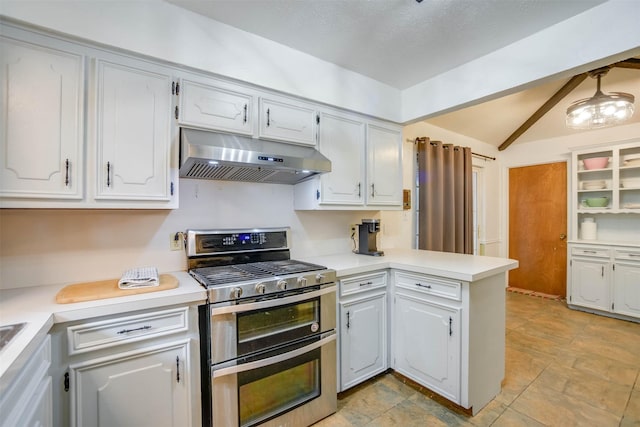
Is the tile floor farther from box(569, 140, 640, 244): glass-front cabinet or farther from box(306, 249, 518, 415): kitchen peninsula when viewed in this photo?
box(569, 140, 640, 244): glass-front cabinet

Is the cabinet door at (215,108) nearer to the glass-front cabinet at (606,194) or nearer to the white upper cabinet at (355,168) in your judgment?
the white upper cabinet at (355,168)

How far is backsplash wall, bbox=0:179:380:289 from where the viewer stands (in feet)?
5.03

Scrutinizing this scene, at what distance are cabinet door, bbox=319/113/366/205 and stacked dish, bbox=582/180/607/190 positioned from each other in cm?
365

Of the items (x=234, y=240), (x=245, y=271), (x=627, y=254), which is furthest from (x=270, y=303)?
(x=627, y=254)

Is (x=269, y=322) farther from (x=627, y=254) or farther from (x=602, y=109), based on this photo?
(x=627, y=254)

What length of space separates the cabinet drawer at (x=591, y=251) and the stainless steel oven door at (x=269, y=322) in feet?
13.0

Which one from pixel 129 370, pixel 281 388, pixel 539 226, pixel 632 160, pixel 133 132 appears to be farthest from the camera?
pixel 539 226

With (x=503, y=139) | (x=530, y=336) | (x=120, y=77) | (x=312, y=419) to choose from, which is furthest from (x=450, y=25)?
(x=503, y=139)

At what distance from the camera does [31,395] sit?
92 cm

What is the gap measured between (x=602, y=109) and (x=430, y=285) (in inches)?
103

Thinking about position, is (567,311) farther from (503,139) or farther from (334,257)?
(334,257)

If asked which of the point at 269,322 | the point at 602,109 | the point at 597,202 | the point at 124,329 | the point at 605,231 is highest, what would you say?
the point at 602,109

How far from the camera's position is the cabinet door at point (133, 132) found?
1493 millimetres

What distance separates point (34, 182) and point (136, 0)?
3.61ft
